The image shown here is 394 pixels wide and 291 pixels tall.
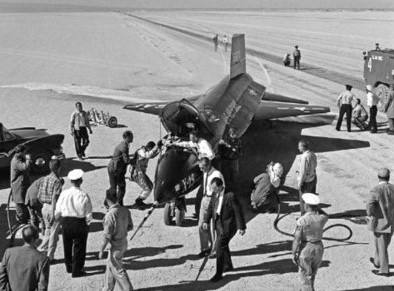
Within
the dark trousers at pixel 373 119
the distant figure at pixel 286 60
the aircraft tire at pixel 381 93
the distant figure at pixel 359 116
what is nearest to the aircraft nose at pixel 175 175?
the dark trousers at pixel 373 119

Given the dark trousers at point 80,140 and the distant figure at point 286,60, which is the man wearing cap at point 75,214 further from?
the distant figure at point 286,60

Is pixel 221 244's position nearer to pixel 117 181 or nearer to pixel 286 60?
pixel 117 181

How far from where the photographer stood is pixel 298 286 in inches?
343

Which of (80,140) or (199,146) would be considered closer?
(199,146)

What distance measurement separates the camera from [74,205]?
853 centimetres

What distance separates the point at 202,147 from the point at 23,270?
5841 millimetres

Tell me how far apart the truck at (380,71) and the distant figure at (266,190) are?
13518 millimetres

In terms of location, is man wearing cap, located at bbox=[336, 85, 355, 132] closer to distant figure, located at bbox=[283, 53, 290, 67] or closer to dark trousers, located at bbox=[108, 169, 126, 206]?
dark trousers, located at bbox=[108, 169, 126, 206]

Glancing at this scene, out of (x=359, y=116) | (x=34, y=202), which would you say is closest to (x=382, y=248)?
→ (x=34, y=202)

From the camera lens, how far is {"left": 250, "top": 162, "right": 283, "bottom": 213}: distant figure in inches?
470

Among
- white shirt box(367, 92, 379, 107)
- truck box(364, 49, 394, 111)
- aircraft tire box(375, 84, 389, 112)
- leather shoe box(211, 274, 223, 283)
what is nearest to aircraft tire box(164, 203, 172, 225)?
leather shoe box(211, 274, 223, 283)

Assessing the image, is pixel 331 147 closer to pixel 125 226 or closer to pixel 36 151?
pixel 36 151

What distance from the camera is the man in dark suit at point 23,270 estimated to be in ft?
20.4

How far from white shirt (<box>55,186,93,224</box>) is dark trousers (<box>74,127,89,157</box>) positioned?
24.5 ft
